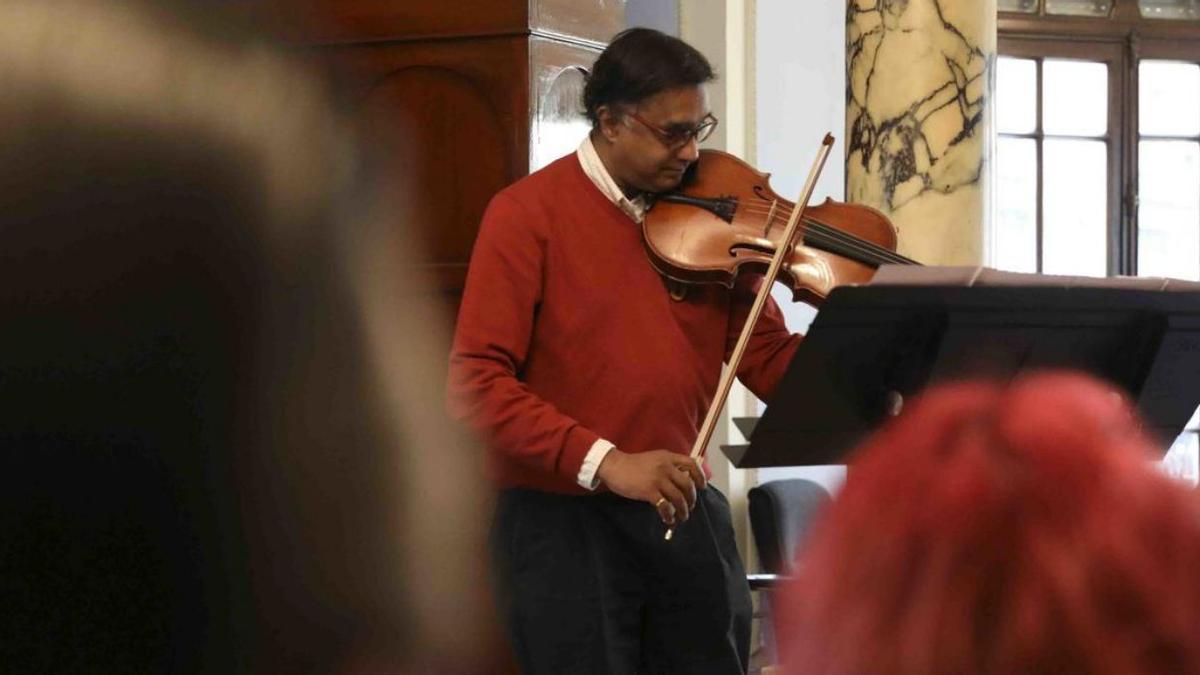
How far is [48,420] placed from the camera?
292mm

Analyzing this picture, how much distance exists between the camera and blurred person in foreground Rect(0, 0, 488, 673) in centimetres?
29

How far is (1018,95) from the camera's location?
7305 mm

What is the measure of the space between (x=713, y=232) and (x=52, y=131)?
2.16m

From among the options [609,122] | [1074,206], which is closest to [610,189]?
[609,122]

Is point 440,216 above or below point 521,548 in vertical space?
above

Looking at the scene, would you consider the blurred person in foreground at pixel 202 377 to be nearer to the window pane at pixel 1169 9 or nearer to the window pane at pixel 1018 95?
the window pane at pixel 1018 95

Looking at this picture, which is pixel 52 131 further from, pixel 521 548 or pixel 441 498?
pixel 521 548

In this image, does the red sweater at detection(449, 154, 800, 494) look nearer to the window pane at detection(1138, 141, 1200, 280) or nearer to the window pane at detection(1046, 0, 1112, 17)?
the window pane at detection(1046, 0, 1112, 17)

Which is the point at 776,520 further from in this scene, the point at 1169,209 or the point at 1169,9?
the point at 1169,9

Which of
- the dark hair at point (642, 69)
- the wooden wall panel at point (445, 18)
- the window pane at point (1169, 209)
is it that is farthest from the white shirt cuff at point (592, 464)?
the window pane at point (1169, 209)

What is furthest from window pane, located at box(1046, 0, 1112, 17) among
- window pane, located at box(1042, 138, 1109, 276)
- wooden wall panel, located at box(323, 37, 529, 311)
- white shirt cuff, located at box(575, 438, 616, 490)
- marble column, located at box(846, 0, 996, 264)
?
white shirt cuff, located at box(575, 438, 616, 490)

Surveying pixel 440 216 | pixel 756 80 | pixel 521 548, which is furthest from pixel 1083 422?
pixel 756 80

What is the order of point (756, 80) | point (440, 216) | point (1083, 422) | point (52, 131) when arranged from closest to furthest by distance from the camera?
point (52, 131) → point (1083, 422) → point (440, 216) → point (756, 80)

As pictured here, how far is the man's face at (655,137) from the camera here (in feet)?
7.93
